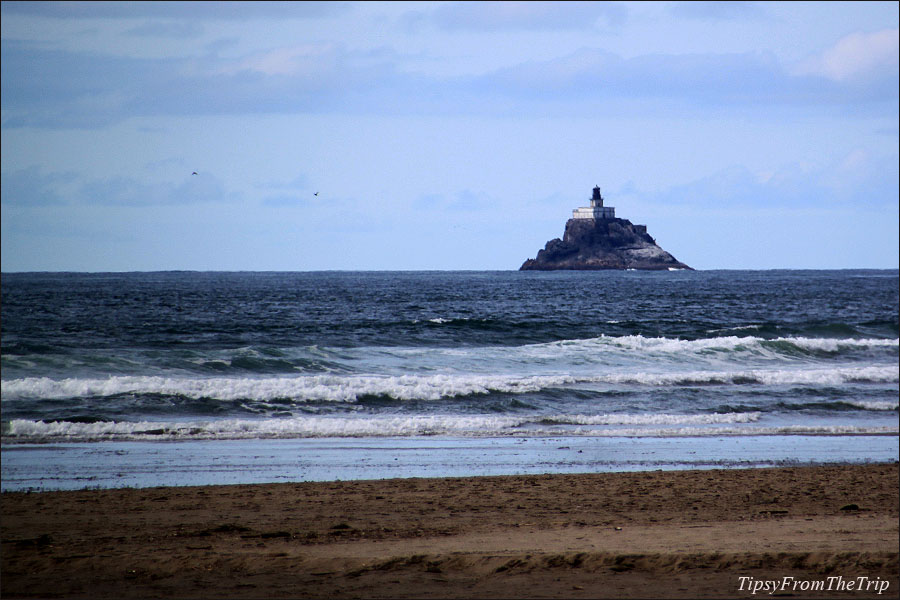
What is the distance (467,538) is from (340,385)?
12.3 meters

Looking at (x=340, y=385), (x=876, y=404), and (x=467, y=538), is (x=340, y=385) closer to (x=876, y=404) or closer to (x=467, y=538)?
(x=467, y=538)

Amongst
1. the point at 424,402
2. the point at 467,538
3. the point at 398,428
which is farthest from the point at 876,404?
the point at 467,538

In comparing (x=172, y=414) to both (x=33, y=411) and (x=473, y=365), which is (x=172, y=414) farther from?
(x=473, y=365)

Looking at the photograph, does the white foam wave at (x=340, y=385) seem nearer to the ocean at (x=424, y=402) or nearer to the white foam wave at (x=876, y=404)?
the ocean at (x=424, y=402)

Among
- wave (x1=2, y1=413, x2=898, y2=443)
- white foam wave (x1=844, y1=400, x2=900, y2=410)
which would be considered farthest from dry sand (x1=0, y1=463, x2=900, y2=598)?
white foam wave (x1=844, y1=400, x2=900, y2=410)

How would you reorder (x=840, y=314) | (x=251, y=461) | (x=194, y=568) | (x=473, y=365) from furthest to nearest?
(x=840, y=314)
(x=473, y=365)
(x=251, y=461)
(x=194, y=568)

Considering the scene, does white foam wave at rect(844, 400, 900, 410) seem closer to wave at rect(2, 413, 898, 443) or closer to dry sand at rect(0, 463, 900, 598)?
wave at rect(2, 413, 898, 443)

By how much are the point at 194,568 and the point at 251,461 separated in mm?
5923

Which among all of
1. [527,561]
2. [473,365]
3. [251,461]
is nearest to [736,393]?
[473,365]

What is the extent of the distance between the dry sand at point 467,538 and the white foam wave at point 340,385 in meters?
8.36

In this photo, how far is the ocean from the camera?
12758 mm

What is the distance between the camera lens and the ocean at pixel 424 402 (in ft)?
41.9

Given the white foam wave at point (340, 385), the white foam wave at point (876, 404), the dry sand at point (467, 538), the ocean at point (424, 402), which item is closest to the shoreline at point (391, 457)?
the ocean at point (424, 402)

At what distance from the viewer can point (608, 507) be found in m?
9.26
